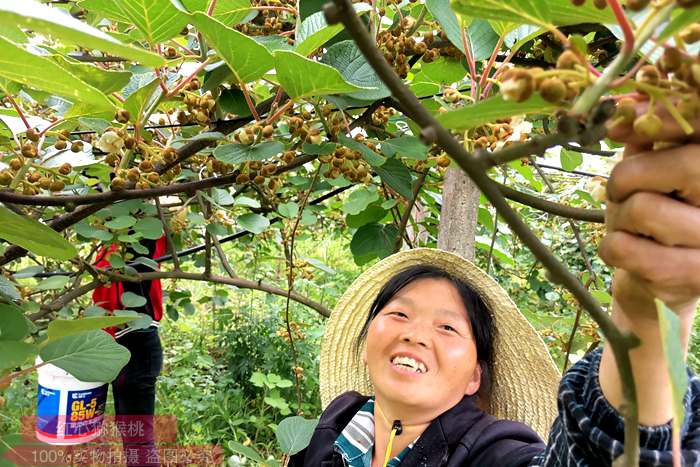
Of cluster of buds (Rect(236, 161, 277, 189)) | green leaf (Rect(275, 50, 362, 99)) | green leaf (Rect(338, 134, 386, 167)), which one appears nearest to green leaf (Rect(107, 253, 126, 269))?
cluster of buds (Rect(236, 161, 277, 189))

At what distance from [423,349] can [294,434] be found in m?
0.30

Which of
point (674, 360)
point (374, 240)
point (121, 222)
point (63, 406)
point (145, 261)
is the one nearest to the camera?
point (674, 360)

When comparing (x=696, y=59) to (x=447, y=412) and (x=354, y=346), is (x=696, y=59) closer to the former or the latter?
(x=447, y=412)

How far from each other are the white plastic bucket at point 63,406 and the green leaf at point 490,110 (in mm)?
2323

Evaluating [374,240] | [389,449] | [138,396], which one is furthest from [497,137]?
[138,396]

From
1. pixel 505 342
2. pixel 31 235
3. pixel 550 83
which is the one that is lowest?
pixel 505 342

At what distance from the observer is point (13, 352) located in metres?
0.75

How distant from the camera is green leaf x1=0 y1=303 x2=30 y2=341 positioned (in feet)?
2.60

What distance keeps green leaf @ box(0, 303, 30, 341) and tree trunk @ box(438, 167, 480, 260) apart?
0.88m

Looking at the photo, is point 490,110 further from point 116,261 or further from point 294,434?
point 116,261

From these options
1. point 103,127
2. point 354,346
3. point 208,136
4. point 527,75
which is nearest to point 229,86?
point 208,136

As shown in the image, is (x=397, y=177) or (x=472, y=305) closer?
(x=397, y=177)

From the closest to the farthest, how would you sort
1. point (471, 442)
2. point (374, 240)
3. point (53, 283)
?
1. point (471, 442)
2. point (374, 240)
3. point (53, 283)

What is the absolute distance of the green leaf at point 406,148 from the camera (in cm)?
103
